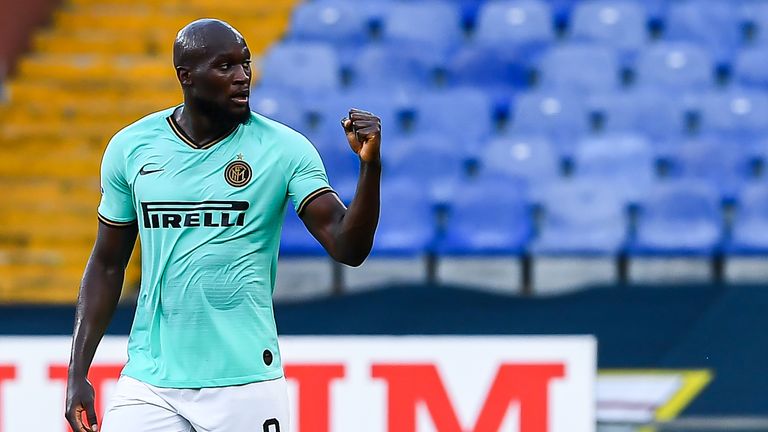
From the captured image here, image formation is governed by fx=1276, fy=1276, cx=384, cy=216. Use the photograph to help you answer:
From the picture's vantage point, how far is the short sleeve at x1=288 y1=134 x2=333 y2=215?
8.46 feet

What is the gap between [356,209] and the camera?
2.43m

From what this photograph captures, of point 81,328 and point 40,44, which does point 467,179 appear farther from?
point 81,328

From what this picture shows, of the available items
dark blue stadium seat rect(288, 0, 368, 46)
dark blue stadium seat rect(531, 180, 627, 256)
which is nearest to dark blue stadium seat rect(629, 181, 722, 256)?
dark blue stadium seat rect(531, 180, 627, 256)

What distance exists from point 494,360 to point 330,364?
0.52 meters

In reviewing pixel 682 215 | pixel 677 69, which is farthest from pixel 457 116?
pixel 682 215

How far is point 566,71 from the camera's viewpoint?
773 centimetres

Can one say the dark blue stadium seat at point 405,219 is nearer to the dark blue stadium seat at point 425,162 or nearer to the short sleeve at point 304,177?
the dark blue stadium seat at point 425,162

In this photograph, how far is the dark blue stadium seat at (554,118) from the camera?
24.2 ft

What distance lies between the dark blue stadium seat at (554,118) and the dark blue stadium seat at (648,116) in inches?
6.9

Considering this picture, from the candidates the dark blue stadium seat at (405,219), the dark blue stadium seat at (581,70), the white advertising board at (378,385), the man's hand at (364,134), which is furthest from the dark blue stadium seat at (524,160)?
the man's hand at (364,134)

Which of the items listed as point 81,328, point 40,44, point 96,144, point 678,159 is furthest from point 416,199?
point 81,328

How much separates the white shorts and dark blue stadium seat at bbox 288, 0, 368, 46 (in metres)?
5.76

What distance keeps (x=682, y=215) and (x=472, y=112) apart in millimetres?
1442

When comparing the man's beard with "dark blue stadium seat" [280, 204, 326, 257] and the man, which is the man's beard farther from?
"dark blue stadium seat" [280, 204, 326, 257]
